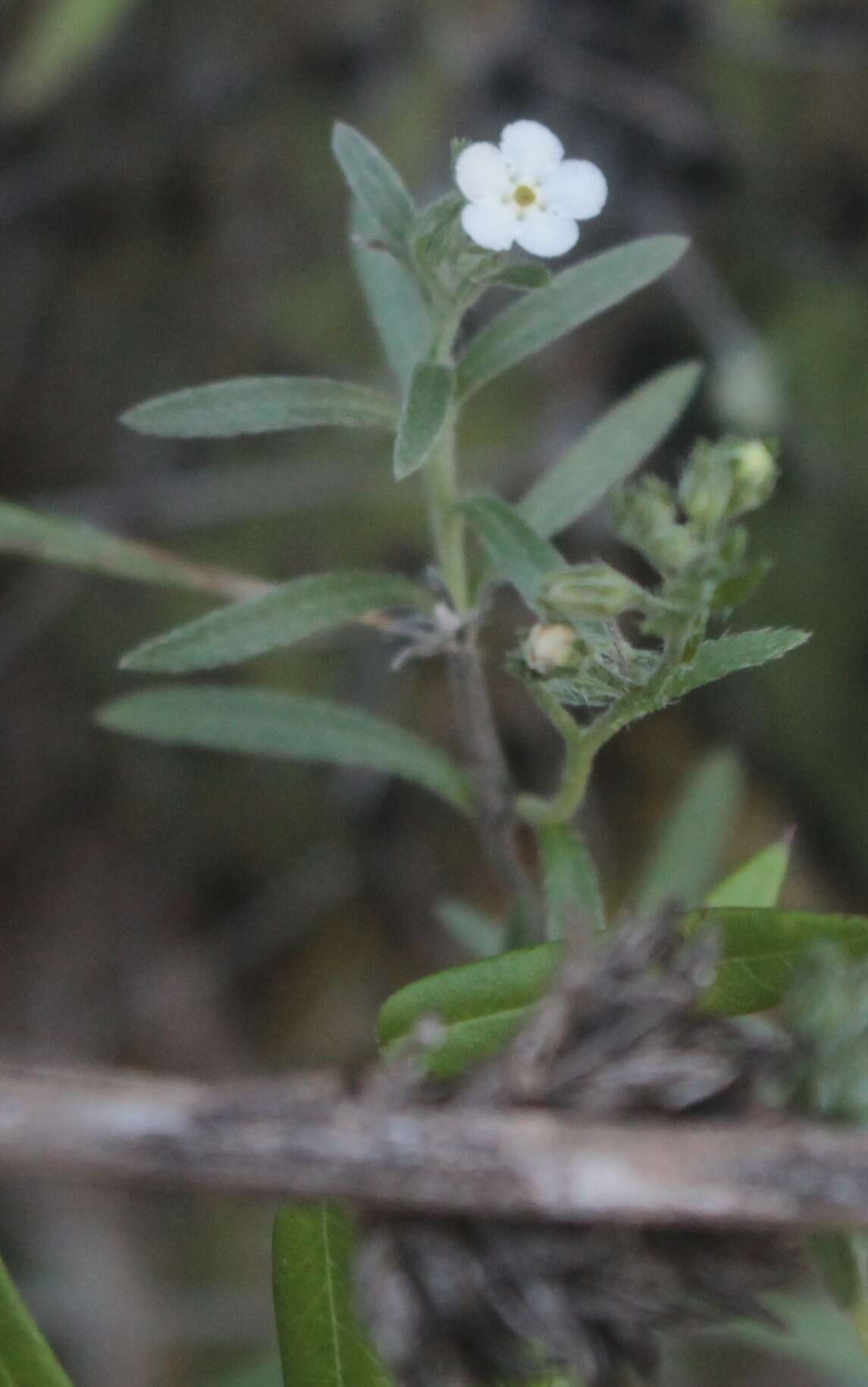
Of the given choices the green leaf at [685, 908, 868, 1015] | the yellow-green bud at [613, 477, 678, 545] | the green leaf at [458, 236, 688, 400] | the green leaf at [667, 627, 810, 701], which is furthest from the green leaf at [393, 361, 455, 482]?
the green leaf at [685, 908, 868, 1015]

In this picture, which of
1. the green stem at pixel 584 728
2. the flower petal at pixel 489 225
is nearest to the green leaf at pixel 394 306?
the flower petal at pixel 489 225

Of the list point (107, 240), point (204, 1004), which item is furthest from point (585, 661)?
point (107, 240)

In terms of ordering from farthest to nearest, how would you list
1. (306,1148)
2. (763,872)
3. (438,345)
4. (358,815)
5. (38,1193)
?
(358,815), (38,1193), (763,872), (438,345), (306,1148)

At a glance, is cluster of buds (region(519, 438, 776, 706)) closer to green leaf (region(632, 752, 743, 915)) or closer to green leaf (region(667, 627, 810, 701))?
green leaf (region(667, 627, 810, 701))

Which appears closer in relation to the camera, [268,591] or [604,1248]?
[604,1248]

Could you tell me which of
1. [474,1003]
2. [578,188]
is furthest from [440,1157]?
[578,188]

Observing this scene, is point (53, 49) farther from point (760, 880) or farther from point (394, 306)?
point (760, 880)

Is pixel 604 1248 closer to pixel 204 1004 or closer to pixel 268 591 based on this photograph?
pixel 268 591
